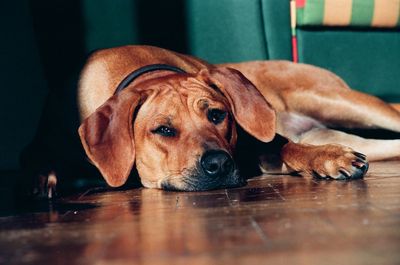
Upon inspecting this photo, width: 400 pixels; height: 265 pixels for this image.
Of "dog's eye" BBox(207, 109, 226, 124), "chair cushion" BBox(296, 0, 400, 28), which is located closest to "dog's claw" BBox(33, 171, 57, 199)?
"dog's eye" BBox(207, 109, 226, 124)

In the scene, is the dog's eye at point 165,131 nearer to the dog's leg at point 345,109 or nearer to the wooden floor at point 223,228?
the wooden floor at point 223,228

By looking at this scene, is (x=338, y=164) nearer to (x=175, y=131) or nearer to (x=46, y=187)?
(x=175, y=131)

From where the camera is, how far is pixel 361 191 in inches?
84.7

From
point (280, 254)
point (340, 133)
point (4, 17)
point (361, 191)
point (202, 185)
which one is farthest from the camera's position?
point (4, 17)

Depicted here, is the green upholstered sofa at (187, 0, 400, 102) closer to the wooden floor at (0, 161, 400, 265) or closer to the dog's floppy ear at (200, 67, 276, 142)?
the dog's floppy ear at (200, 67, 276, 142)

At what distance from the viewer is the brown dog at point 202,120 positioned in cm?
263

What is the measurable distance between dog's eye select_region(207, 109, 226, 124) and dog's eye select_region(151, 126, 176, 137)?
0.20 meters

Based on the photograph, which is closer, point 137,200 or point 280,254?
point 280,254

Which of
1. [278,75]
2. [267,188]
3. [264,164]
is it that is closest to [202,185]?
[267,188]

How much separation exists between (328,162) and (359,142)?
1.08 metres

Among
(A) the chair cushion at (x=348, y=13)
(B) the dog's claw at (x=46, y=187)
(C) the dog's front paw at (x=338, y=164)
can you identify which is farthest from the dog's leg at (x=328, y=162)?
(A) the chair cushion at (x=348, y=13)

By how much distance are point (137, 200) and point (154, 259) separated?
1.14 m

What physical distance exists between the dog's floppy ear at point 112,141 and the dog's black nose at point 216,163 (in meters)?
0.46

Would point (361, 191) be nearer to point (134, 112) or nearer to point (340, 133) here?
point (134, 112)
